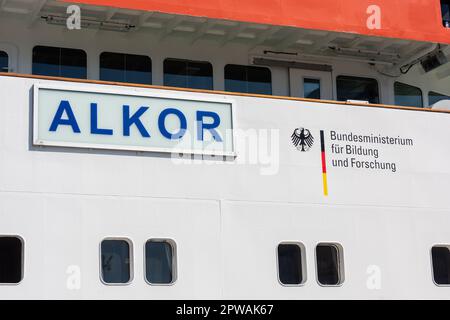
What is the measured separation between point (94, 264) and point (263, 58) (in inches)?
152

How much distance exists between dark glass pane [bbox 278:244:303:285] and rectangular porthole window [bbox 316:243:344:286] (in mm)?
226

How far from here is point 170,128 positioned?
374 inches

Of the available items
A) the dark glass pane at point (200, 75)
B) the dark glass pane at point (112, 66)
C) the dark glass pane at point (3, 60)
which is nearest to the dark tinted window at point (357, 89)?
the dark glass pane at point (200, 75)

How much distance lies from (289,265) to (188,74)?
283 cm

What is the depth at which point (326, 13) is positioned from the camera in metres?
10.5

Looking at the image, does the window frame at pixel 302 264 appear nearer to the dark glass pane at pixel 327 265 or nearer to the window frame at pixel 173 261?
the dark glass pane at pixel 327 265

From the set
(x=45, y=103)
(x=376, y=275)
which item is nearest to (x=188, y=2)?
(x=45, y=103)

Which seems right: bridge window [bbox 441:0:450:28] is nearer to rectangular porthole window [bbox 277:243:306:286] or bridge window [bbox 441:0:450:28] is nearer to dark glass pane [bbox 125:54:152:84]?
dark glass pane [bbox 125:54:152:84]

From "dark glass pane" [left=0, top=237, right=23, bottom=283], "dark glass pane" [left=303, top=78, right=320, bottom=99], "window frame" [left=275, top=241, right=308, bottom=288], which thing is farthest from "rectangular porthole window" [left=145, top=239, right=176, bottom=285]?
"dark glass pane" [left=303, top=78, right=320, bottom=99]

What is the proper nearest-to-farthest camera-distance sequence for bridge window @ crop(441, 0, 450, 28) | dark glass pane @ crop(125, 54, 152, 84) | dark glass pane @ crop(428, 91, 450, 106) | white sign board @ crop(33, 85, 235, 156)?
white sign board @ crop(33, 85, 235, 156), dark glass pane @ crop(125, 54, 152, 84), bridge window @ crop(441, 0, 450, 28), dark glass pane @ crop(428, 91, 450, 106)

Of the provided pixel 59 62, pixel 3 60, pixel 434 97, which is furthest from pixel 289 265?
pixel 434 97

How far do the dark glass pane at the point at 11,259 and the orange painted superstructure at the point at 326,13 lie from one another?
274 centimetres

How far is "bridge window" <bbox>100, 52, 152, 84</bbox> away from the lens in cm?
1057

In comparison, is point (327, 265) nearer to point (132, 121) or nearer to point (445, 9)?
point (132, 121)
